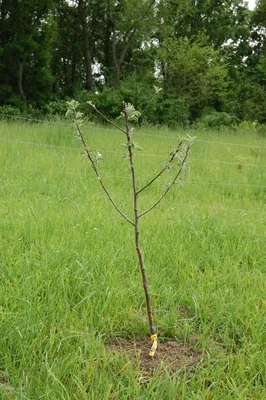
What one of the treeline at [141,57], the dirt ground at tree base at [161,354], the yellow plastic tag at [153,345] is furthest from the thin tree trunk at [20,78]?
the yellow plastic tag at [153,345]

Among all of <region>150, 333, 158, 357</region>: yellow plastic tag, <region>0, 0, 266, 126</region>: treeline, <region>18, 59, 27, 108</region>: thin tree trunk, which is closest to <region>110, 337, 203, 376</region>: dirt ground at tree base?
<region>150, 333, 158, 357</region>: yellow plastic tag

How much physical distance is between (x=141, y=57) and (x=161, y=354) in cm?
2502

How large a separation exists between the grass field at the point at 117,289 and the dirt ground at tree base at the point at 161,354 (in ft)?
0.16

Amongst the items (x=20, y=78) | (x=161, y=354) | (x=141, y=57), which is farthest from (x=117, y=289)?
(x=141, y=57)

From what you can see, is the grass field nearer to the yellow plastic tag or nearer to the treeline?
the yellow plastic tag

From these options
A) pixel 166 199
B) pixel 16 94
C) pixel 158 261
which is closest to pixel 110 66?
pixel 16 94

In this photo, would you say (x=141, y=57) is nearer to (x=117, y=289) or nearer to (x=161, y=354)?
(x=117, y=289)

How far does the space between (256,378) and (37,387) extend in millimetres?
1055

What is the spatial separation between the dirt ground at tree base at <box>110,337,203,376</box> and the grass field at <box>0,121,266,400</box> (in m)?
0.05

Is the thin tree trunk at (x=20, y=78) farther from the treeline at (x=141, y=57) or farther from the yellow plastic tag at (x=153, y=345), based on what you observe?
the yellow plastic tag at (x=153, y=345)

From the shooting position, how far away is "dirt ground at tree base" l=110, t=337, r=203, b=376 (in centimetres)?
202

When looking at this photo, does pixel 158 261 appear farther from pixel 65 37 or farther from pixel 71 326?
pixel 65 37

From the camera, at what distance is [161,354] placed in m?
2.13

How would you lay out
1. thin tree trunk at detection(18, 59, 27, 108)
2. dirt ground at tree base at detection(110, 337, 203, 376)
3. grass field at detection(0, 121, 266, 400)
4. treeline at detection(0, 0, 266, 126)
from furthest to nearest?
thin tree trunk at detection(18, 59, 27, 108)
treeline at detection(0, 0, 266, 126)
dirt ground at tree base at detection(110, 337, 203, 376)
grass field at detection(0, 121, 266, 400)
